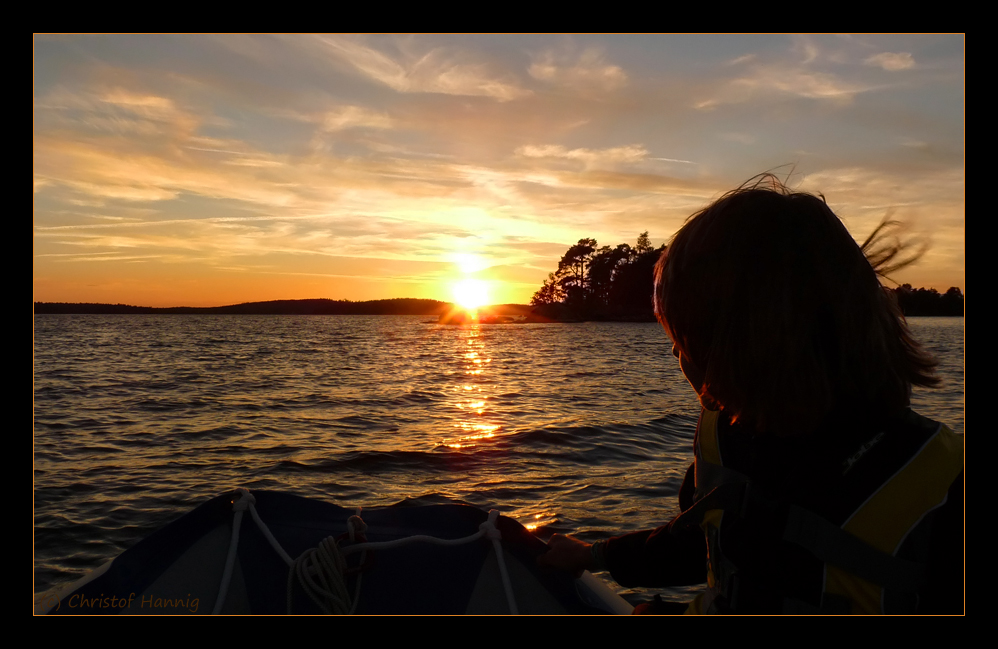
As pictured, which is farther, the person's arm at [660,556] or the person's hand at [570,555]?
the person's hand at [570,555]

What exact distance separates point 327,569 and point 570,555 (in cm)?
139

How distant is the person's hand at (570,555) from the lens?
86.4 inches

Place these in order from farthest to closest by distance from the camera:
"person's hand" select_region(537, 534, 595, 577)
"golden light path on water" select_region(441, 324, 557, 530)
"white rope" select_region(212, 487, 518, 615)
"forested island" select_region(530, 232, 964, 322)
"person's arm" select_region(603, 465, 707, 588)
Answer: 1. "forested island" select_region(530, 232, 964, 322)
2. "golden light path on water" select_region(441, 324, 557, 530)
3. "white rope" select_region(212, 487, 518, 615)
4. "person's hand" select_region(537, 534, 595, 577)
5. "person's arm" select_region(603, 465, 707, 588)

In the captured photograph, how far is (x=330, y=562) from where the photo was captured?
9.91 ft

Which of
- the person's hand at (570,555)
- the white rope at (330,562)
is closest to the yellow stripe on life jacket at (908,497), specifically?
the person's hand at (570,555)

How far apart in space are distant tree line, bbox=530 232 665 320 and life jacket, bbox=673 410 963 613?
87.7 meters

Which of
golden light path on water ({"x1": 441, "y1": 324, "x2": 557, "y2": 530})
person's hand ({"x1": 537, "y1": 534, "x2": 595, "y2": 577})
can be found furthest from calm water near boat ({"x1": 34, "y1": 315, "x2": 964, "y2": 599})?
person's hand ({"x1": 537, "y1": 534, "x2": 595, "y2": 577})

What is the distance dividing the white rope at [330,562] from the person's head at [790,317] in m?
2.08

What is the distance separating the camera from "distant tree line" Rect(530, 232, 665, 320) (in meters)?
91.1

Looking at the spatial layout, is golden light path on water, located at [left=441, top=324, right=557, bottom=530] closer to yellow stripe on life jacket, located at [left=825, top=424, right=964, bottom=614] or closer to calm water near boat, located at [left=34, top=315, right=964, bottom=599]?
calm water near boat, located at [left=34, top=315, right=964, bottom=599]

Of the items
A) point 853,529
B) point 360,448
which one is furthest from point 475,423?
point 853,529

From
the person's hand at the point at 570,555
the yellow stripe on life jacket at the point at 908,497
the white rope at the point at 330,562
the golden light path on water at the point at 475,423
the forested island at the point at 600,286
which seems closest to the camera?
the yellow stripe on life jacket at the point at 908,497

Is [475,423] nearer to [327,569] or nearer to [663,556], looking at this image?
[327,569]

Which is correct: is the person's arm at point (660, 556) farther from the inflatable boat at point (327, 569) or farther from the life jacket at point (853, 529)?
the inflatable boat at point (327, 569)
